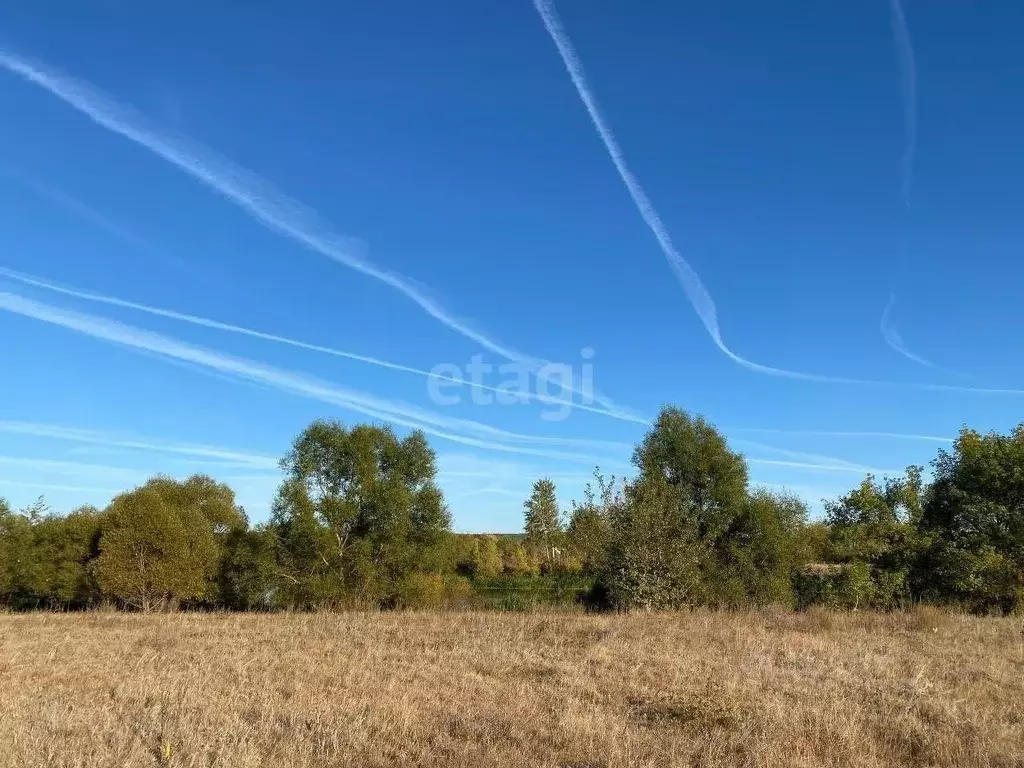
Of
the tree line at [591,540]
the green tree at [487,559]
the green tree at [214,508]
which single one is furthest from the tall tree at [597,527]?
the green tree at [487,559]

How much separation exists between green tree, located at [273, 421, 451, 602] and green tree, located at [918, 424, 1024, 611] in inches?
1000

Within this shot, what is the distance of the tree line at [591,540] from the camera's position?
30.4 m

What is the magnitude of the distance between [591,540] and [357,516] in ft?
44.7

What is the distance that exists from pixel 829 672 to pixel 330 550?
2995 cm

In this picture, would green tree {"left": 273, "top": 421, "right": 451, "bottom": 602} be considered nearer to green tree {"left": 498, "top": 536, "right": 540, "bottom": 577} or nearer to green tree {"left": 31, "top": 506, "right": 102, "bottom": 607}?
green tree {"left": 31, "top": 506, "right": 102, "bottom": 607}

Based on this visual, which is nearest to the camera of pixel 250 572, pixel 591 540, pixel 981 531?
pixel 981 531

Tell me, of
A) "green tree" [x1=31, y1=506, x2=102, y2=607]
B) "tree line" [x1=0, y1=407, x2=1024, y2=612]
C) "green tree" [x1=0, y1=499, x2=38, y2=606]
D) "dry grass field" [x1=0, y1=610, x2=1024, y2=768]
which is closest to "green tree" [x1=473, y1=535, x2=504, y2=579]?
"tree line" [x1=0, y1=407, x2=1024, y2=612]

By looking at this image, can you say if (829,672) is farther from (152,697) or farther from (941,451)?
(941,451)

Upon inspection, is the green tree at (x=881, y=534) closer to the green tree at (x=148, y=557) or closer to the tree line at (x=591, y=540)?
the tree line at (x=591, y=540)

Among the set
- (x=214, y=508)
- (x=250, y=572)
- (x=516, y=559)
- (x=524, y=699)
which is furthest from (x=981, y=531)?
(x=516, y=559)

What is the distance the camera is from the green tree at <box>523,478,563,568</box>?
91.2m

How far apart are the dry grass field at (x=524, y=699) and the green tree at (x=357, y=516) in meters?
17.6

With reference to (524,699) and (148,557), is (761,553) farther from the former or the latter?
(148,557)

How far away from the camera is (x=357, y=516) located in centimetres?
3828
